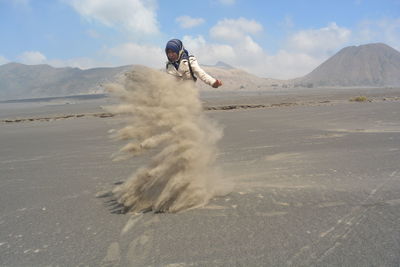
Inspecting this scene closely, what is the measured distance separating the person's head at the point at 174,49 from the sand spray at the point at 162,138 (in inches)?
21.9

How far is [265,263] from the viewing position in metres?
3.12

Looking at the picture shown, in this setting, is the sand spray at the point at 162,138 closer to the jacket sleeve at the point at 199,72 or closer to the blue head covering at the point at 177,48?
the jacket sleeve at the point at 199,72

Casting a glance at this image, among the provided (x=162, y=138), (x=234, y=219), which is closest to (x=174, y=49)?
(x=162, y=138)

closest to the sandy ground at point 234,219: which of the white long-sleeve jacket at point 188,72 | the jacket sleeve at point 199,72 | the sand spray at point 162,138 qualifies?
the sand spray at point 162,138

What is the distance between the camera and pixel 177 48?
16.2 ft

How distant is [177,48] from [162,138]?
4.56 ft

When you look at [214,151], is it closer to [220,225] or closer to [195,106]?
[195,106]

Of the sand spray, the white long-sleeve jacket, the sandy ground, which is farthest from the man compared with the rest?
the sandy ground

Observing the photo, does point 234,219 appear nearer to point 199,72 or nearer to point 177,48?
point 199,72

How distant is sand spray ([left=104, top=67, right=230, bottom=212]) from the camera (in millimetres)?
4375

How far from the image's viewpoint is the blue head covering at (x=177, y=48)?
4.93 meters

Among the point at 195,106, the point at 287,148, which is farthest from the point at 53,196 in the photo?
the point at 287,148

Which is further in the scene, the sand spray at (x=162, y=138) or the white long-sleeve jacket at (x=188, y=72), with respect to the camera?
the white long-sleeve jacket at (x=188, y=72)

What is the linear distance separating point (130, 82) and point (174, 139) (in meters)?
0.92
